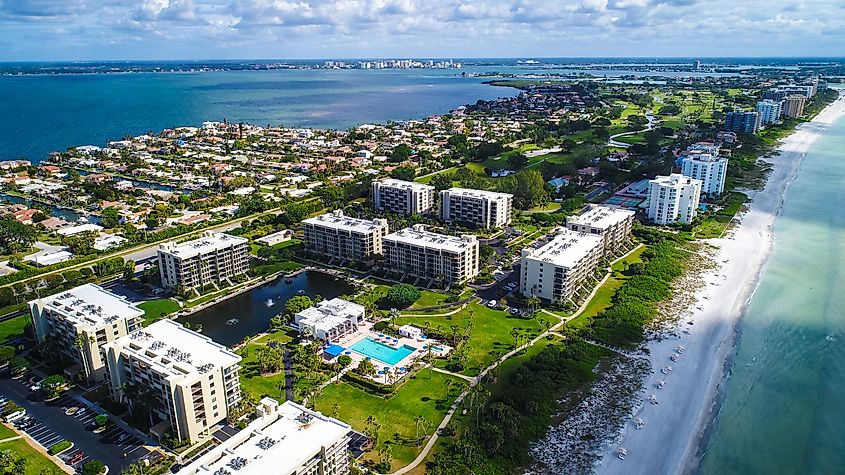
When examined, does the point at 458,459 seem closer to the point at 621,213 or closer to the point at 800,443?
the point at 800,443

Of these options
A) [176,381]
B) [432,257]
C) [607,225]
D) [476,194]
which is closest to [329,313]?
[432,257]

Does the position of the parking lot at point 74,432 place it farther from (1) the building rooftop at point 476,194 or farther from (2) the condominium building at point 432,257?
(1) the building rooftop at point 476,194

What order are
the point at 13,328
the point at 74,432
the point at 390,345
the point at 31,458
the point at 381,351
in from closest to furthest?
the point at 31,458 → the point at 74,432 → the point at 381,351 → the point at 390,345 → the point at 13,328

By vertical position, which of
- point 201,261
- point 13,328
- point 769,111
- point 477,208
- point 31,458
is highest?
point 769,111

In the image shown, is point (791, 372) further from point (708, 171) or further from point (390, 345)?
point (708, 171)

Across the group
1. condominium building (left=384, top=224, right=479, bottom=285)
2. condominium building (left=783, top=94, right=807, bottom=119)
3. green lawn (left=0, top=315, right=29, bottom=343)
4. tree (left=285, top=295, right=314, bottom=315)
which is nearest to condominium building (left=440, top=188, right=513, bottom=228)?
condominium building (left=384, top=224, right=479, bottom=285)

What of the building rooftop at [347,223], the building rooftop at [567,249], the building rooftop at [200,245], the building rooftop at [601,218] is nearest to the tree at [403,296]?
the building rooftop at [347,223]
